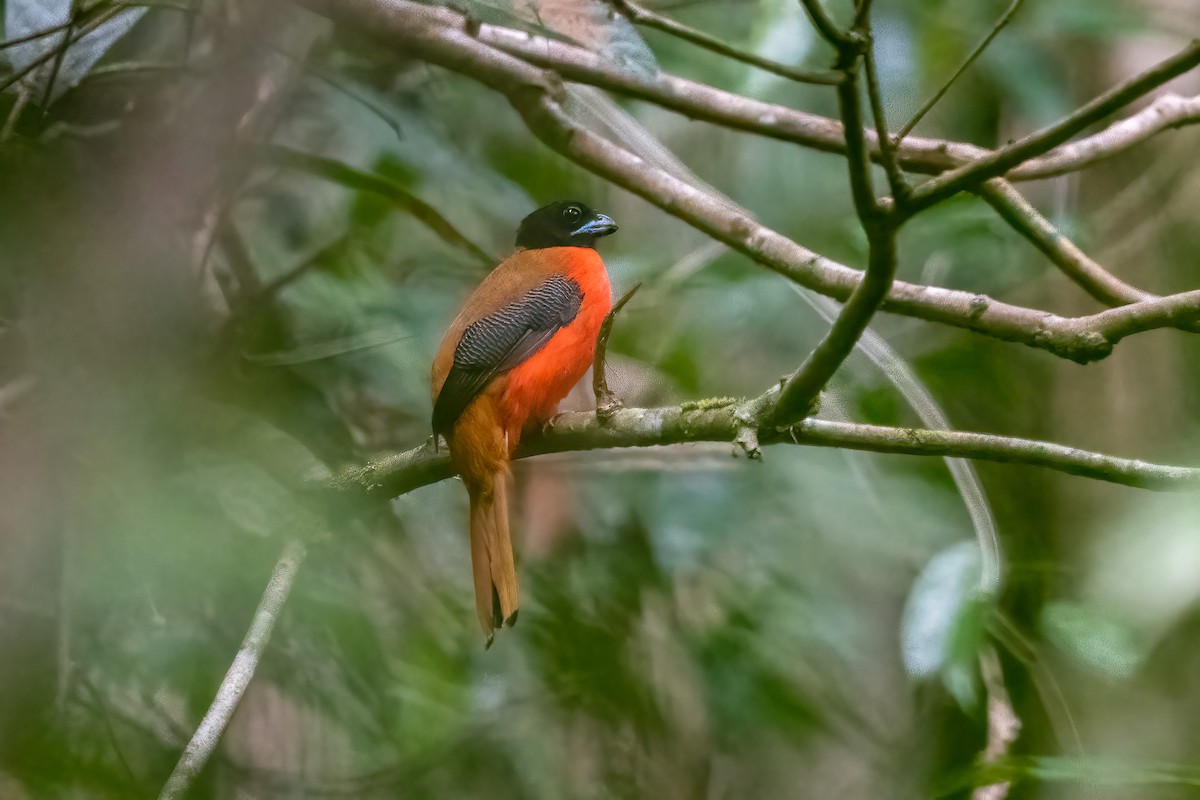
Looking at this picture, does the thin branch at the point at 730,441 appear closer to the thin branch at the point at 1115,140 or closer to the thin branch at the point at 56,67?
the thin branch at the point at 56,67

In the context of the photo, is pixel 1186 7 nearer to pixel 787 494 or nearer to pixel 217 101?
pixel 787 494

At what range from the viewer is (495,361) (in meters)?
2.18

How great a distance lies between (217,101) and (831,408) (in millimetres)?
1523

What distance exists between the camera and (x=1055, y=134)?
44.6 inches

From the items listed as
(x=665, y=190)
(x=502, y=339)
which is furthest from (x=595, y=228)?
(x=502, y=339)

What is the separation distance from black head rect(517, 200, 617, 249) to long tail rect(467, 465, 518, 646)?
0.66m

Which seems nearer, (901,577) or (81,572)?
(81,572)

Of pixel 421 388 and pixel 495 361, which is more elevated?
pixel 495 361

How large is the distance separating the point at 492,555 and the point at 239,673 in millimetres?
448

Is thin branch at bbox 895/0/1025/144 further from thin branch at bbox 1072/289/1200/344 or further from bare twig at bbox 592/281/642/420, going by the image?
bare twig at bbox 592/281/642/420

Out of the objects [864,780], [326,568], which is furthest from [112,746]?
[864,780]

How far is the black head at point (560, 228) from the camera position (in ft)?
8.39

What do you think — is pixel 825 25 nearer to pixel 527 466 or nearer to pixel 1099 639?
pixel 1099 639

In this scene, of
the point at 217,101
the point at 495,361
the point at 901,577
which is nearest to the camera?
the point at 217,101
